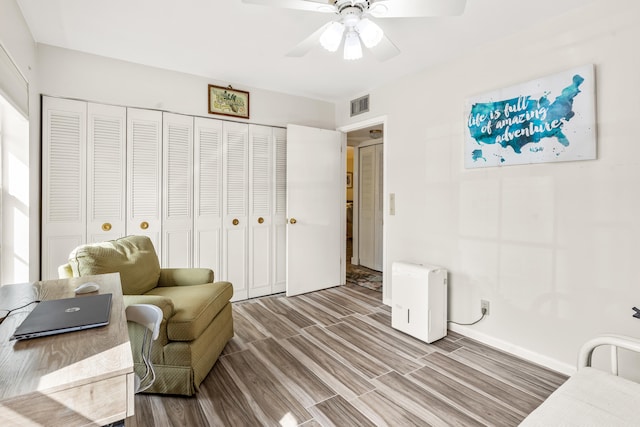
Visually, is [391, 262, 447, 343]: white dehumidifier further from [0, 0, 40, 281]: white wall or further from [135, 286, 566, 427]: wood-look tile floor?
[0, 0, 40, 281]: white wall

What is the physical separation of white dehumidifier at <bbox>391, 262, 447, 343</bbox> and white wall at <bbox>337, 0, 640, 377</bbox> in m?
0.21

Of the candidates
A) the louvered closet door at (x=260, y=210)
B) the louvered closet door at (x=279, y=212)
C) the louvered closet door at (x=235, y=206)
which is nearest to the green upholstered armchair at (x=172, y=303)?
the louvered closet door at (x=235, y=206)

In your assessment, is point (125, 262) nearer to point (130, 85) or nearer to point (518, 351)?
point (130, 85)

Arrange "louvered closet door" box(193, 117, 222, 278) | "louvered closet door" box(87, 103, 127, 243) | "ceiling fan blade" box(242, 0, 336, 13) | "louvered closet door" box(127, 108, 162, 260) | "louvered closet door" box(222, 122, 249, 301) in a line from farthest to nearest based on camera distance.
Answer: "louvered closet door" box(222, 122, 249, 301) < "louvered closet door" box(193, 117, 222, 278) < "louvered closet door" box(127, 108, 162, 260) < "louvered closet door" box(87, 103, 127, 243) < "ceiling fan blade" box(242, 0, 336, 13)

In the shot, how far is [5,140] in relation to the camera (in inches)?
90.6

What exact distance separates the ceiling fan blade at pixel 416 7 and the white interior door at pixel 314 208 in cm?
217

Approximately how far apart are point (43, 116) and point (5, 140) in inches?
18.1

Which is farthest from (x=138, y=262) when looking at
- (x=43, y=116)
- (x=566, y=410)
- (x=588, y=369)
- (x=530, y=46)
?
(x=530, y=46)

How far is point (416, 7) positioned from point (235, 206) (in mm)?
2615

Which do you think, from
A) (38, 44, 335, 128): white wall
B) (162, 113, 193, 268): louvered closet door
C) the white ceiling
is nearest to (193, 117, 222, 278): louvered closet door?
(162, 113, 193, 268): louvered closet door

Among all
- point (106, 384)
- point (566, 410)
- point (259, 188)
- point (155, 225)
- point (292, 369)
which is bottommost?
point (292, 369)

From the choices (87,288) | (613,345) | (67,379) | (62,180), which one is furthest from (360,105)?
(67,379)

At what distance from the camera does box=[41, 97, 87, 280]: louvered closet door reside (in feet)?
8.80

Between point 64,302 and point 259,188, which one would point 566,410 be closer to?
point 64,302
